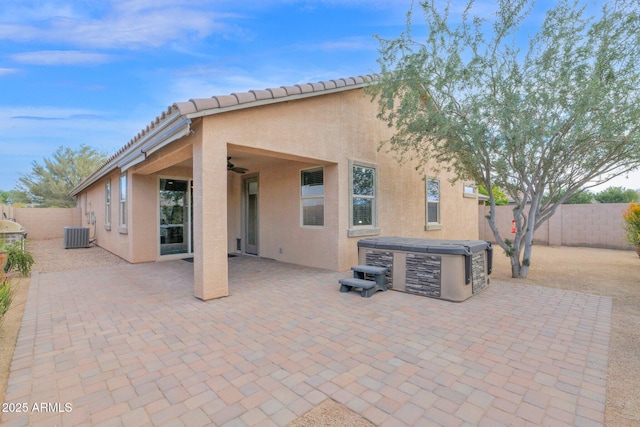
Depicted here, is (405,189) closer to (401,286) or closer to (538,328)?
(401,286)

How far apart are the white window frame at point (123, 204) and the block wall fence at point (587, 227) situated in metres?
13.2

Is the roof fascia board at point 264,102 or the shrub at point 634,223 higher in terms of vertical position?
the roof fascia board at point 264,102

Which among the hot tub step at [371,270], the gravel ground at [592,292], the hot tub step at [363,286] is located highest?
the hot tub step at [371,270]

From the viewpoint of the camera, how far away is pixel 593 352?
328cm

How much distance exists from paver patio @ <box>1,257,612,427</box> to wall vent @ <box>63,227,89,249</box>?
8.74 m

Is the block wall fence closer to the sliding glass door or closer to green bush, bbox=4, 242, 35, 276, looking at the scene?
the sliding glass door

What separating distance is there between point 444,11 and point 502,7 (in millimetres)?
1096

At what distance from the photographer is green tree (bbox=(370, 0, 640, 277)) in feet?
18.0

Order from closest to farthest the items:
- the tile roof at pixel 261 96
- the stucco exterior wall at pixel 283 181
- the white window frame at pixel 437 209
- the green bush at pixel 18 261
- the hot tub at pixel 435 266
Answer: the tile roof at pixel 261 96
the hot tub at pixel 435 266
the stucco exterior wall at pixel 283 181
the green bush at pixel 18 261
the white window frame at pixel 437 209

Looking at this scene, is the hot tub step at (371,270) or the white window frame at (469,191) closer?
the hot tub step at (371,270)

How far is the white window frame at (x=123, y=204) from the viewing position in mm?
9195

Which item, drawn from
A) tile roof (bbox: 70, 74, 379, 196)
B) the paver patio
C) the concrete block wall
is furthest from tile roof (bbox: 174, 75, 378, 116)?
the concrete block wall

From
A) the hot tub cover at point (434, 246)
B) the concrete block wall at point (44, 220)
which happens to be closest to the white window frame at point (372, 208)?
the hot tub cover at point (434, 246)

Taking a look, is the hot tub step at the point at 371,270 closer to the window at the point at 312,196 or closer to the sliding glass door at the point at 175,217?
the window at the point at 312,196
